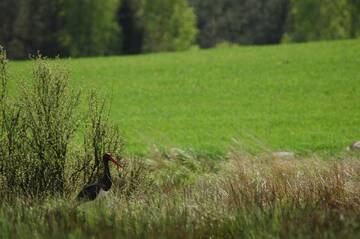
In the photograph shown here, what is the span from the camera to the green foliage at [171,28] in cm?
6050

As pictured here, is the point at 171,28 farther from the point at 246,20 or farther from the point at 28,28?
the point at 28,28

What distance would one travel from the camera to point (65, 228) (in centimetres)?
844

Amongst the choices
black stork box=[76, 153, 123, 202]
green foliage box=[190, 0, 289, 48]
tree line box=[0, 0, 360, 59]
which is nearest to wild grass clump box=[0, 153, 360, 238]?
black stork box=[76, 153, 123, 202]

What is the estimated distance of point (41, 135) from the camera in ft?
37.1

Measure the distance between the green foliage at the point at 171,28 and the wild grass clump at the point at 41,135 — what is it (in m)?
48.5

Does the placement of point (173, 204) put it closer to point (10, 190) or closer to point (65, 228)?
point (65, 228)

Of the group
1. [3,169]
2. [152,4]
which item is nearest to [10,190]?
[3,169]

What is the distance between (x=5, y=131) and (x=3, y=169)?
0.57 m

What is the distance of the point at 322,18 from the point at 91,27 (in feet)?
56.1

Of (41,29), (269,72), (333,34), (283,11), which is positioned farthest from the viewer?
(283,11)

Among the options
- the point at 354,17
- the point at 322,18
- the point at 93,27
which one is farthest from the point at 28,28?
the point at 354,17

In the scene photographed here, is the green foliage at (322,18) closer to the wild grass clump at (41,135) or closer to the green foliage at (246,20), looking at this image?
the green foliage at (246,20)

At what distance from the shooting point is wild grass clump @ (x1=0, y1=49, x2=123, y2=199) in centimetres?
1132

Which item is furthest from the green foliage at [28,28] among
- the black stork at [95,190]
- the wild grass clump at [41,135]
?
the black stork at [95,190]
